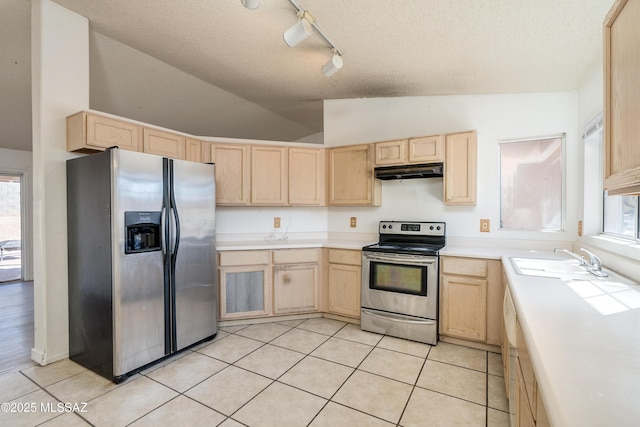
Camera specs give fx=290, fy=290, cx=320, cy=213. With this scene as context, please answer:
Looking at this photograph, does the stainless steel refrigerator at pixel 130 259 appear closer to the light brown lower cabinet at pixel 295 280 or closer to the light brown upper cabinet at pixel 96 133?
the light brown upper cabinet at pixel 96 133

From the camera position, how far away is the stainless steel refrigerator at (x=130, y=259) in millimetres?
2051

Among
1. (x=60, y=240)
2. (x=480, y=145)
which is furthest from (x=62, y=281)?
(x=480, y=145)

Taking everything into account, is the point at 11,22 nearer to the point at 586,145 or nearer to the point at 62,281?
the point at 62,281

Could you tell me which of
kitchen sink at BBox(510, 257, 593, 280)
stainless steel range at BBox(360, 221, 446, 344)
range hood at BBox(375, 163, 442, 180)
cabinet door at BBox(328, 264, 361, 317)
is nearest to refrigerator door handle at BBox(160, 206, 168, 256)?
cabinet door at BBox(328, 264, 361, 317)

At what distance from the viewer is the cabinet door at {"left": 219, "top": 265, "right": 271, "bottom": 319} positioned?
3023mm

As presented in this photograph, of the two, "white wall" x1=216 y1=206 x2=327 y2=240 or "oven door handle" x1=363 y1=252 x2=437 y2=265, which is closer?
"oven door handle" x1=363 y1=252 x2=437 y2=265

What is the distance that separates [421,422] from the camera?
5.51 ft

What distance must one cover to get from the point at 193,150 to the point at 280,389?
7.82 ft

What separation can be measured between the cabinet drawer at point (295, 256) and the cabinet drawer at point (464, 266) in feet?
4.37

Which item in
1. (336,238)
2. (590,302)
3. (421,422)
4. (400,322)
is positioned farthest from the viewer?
(336,238)

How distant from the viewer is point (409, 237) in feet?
10.4

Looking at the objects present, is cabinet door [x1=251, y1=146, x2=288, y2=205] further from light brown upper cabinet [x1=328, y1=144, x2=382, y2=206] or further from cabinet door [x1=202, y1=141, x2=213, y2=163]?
light brown upper cabinet [x1=328, y1=144, x2=382, y2=206]

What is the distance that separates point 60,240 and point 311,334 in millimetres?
2304

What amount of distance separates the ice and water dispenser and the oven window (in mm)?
1961
